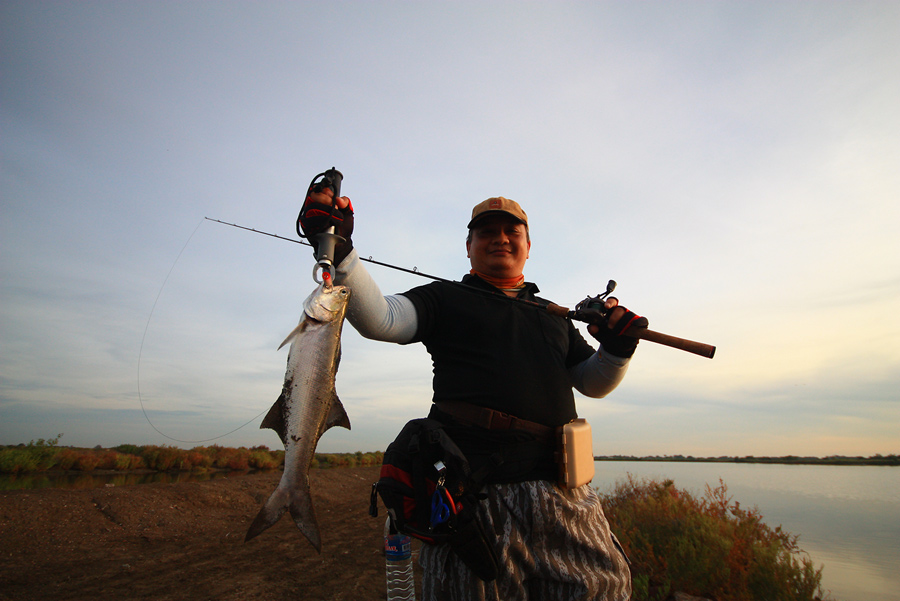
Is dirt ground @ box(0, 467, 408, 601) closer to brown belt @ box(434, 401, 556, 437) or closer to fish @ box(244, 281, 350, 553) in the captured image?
fish @ box(244, 281, 350, 553)

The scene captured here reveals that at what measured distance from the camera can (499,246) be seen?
11.1 feet

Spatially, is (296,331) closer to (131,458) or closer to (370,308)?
(370,308)

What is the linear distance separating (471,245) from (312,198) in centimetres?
159

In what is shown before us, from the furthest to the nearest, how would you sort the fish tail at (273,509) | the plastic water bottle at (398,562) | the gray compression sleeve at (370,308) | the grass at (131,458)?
the grass at (131,458), the plastic water bottle at (398,562), the gray compression sleeve at (370,308), the fish tail at (273,509)

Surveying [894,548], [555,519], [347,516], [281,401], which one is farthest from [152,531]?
[894,548]

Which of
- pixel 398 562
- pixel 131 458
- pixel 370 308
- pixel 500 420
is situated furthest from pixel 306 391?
pixel 131 458

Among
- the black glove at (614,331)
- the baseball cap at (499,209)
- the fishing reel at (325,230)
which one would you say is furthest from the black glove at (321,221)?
the black glove at (614,331)

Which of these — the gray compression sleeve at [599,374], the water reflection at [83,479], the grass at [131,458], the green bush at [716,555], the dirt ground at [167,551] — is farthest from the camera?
the grass at [131,458]

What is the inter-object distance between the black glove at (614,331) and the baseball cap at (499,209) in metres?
0.91

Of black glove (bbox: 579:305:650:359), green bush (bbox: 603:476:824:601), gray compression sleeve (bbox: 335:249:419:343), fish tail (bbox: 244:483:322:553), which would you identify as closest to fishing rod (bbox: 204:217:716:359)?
black glove (bbox: 579:305:650:359)

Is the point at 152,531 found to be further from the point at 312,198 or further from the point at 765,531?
the point at 765,531

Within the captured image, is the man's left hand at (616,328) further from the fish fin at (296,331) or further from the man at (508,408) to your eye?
the fish fin at (296,331)

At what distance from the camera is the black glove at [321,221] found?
2301mm

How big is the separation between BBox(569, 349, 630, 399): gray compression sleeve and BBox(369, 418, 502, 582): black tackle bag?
115 cm
